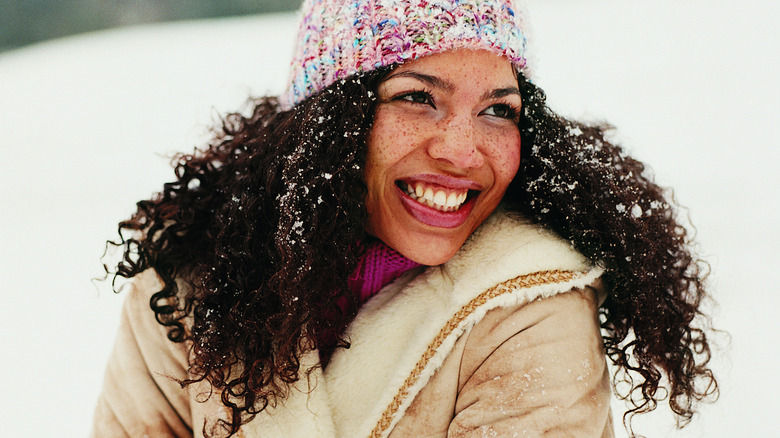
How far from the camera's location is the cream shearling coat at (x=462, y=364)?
1.45m

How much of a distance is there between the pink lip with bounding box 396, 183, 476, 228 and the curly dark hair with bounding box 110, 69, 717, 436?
0.42 feet

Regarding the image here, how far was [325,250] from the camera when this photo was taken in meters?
1.73

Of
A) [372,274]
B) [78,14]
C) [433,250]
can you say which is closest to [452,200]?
[433,250]

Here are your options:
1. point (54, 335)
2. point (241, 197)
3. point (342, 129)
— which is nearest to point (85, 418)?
point (54, 335)

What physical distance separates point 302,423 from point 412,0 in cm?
108

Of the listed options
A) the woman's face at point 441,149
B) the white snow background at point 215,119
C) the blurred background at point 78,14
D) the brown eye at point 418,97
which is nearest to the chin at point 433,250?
the woman's face at point 441,149

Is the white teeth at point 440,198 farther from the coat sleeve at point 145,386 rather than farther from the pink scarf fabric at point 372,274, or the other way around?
the coat sleeve at point 145,386

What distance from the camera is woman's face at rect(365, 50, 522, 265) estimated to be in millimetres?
1578

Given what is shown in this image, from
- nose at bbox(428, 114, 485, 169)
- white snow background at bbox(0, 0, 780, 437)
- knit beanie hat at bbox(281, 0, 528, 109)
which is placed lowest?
white snow background at bbox(0, 0, 780, 437)

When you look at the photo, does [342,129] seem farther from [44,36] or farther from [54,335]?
[44,36]

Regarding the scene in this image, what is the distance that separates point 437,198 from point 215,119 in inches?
71.6

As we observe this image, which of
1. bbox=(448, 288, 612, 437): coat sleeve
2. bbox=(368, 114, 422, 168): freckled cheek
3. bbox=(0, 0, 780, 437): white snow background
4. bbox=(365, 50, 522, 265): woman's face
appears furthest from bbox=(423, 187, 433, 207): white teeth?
bbox=(0, 0, 780, 437): white snow background

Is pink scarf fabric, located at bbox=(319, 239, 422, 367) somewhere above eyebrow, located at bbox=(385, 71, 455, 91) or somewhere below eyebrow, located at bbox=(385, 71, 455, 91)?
below

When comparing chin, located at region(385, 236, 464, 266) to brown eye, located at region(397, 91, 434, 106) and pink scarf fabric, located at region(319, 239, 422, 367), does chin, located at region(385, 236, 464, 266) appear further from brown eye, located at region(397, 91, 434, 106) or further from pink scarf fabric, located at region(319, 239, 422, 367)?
brown eye, located at region(397, 91, 434, 106)
